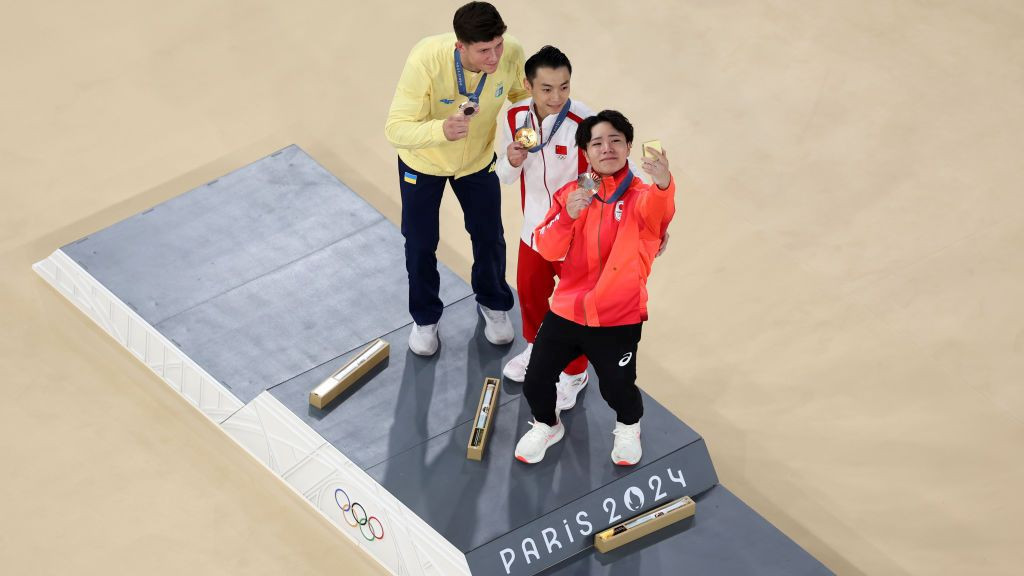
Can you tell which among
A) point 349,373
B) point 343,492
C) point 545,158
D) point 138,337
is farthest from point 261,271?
point 545,158

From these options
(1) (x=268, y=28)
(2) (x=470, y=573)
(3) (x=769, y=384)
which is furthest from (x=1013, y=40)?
(2) (x=470, y=573)

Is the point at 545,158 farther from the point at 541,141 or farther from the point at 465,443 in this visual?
the point at 465,443

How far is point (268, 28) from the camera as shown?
8516 millimetres

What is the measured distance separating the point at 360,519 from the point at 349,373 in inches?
25.7

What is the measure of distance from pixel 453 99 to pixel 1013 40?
469 centimetres

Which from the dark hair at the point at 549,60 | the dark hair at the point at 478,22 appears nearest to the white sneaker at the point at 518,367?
the dark hair at the point at 549,60

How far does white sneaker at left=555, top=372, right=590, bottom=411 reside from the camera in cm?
567

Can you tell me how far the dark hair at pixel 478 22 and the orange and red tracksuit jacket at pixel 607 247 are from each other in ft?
1.97

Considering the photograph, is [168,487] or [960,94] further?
[960,94]

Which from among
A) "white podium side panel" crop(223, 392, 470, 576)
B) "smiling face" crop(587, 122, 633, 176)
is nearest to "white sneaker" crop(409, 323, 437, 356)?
"white podium side panel" crop(223, 392, 470, 576)

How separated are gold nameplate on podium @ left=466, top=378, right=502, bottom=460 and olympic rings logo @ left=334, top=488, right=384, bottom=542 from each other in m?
0.46

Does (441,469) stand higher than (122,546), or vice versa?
(441,469)

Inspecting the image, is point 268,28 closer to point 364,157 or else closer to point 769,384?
point 364,157

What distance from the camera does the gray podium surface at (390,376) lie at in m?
5.34
